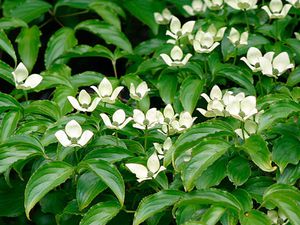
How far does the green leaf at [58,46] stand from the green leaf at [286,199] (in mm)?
1270

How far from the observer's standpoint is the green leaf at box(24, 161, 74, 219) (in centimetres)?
205

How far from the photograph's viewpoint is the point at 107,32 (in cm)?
307

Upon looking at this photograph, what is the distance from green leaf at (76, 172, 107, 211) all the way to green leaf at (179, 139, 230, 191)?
251 mm

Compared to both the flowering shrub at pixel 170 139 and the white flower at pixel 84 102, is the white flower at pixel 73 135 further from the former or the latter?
the white flower at pixel 84 102

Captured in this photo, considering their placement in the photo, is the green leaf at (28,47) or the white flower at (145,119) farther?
the green leaf at (28,47)

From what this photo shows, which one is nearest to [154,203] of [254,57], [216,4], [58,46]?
[254,57]

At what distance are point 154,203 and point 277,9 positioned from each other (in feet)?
3.25

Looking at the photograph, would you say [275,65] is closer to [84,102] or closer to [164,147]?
[164,147]

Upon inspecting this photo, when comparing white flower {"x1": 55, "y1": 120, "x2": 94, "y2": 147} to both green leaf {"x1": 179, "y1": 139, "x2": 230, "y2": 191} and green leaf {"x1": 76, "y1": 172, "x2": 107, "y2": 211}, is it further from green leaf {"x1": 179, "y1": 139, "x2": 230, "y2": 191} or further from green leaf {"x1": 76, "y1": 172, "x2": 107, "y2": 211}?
green leaf {"x1": 179, "y1": 139, "x2": 230, "y2": 191}

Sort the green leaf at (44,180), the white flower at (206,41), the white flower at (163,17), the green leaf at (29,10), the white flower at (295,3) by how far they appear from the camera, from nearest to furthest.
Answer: the green leaf at (44,180) < the white flower at (206,41) < the white flower at (295,3) < the white flower at (163,17) < the green leaf at (29,10)

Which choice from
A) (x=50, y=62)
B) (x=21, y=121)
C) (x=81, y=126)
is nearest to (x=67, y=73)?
(x=50, y=62)

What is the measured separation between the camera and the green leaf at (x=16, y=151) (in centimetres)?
215

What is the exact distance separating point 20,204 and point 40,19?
122 centimetres

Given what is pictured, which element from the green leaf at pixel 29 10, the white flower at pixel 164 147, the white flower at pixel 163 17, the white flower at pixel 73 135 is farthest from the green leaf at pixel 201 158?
the green leaf at pixel 29 10
